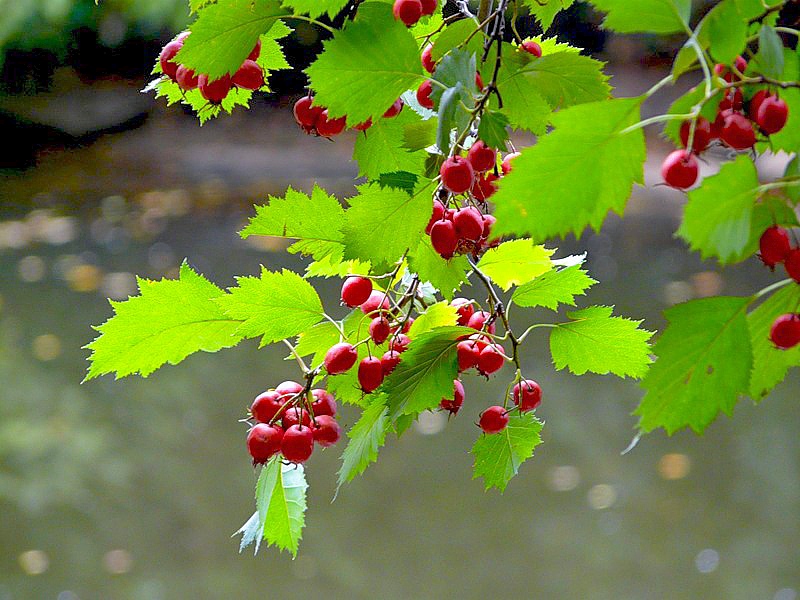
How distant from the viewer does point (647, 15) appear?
0.31 meters

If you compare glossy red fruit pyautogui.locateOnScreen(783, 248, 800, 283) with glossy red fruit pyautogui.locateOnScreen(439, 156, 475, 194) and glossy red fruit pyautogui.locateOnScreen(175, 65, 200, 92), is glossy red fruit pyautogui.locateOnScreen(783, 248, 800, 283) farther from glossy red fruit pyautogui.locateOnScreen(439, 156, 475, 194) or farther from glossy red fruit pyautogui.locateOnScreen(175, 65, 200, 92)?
glossy red fruit pyautogui.locateOnScreen(175, 65, 200, 92)

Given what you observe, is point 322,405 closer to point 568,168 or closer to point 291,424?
point 291,424

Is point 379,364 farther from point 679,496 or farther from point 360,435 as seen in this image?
point 679,496

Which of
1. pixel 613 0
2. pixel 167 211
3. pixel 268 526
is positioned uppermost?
pixel 613 0

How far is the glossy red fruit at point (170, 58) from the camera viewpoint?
47 centimetres

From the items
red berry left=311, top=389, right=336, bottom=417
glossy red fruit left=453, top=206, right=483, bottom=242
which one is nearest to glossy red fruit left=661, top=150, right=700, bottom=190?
glossy red fruit left=453, top=206, right=483, bottom=242

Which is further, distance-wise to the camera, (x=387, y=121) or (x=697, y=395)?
(x=387, y=121)

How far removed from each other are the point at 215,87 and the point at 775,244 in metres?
0.27

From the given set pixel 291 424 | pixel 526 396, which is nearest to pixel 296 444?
pixel 291 424

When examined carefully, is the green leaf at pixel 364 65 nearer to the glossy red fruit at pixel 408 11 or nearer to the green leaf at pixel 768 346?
the glossy red fruit at pixel 408 11

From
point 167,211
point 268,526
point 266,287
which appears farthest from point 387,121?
point 167,211

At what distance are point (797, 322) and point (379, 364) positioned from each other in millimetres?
194

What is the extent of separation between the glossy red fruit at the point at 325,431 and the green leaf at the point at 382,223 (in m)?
0.09

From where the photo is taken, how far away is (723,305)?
30 centimetres
